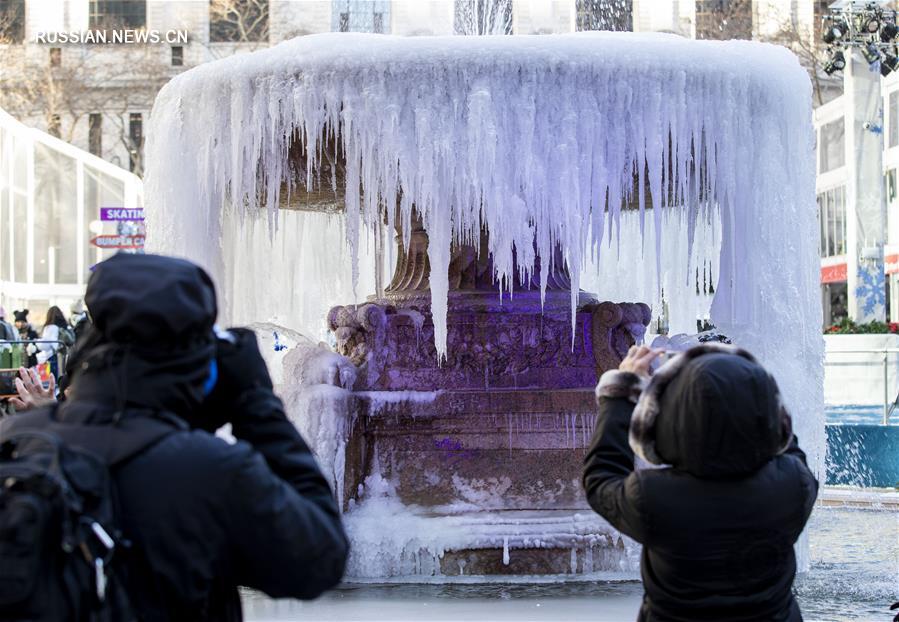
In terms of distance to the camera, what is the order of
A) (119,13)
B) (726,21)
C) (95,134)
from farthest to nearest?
(119,13)
(95,134)
(726,21)

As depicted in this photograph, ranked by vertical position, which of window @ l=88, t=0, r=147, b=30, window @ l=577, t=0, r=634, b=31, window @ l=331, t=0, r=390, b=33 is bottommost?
window @ l=577, t=0, r=634, b=31

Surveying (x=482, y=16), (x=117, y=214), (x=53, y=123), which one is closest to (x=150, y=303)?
(x=482, y=16)

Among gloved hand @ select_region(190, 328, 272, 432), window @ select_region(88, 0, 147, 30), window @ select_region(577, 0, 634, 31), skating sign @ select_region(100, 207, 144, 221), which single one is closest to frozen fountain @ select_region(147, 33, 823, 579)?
gloved hand @ select_region(190, 328, 272, 432)

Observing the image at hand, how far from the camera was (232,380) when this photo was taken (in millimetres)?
2105

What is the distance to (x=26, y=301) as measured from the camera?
27828mm

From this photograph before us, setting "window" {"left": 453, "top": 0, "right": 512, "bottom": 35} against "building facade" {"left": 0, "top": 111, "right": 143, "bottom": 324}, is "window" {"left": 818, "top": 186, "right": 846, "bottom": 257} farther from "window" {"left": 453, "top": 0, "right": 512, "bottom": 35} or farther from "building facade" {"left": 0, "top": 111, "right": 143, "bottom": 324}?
"window" {"left": 453, "top": 0, "right": 512, "bottom": 35}

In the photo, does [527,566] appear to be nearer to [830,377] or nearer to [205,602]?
[205,602]

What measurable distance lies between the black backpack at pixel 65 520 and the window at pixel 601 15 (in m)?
30.7

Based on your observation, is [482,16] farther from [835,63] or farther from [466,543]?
[835,63]

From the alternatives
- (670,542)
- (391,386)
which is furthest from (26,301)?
(670,542)

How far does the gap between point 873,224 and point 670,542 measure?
20937 millimetres

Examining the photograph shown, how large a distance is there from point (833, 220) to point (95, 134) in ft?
82.4

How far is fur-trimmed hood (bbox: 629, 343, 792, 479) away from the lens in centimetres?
247

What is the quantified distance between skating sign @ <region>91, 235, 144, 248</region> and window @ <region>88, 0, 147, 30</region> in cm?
2964
